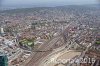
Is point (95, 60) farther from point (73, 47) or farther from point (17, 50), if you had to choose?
point (17, 50)

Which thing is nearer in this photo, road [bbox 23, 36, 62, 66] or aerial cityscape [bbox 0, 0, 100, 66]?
aerial cityscape [bbox 0, 0, 100, 66]

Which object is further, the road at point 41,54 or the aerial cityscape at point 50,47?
the road at point 41,54

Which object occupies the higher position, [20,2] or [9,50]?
[20,2]

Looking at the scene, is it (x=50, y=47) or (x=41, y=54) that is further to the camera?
(x=50, y=47)

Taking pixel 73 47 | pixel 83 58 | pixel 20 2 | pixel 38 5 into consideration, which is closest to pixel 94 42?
pixel 73 47

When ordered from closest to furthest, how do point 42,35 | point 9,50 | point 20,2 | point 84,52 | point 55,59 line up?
point 55,59 < point 84,52 < point 9,50 < point 42,35 < point 20,2

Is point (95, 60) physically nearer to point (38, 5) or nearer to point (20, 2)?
point (20, 2)

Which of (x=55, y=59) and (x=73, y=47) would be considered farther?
(x=73, y=47)

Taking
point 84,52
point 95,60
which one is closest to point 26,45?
point 84,52

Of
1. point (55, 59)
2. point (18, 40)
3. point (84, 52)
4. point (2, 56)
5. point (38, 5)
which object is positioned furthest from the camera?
point (38, 5)
